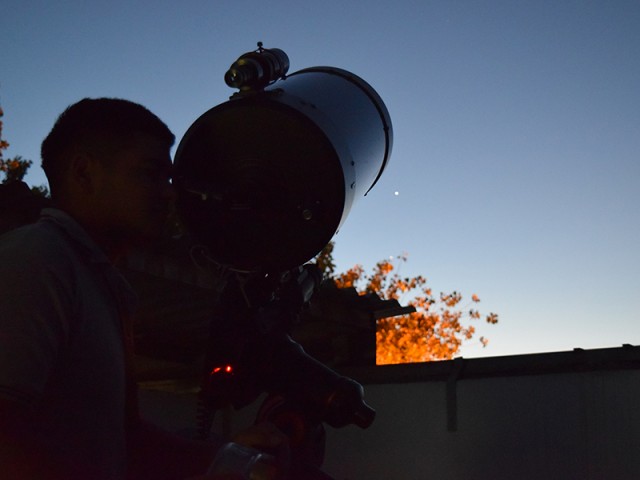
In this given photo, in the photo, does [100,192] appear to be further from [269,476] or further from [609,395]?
[609,395]

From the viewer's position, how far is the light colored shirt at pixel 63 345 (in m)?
1.25

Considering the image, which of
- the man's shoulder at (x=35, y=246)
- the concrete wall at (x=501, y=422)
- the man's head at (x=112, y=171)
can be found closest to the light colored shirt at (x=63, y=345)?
the man's shoulder at (x=35, y=246)

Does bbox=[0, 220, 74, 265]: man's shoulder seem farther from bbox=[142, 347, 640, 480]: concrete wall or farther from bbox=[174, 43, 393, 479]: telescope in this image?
bbox=[142, 347, 640, 480]: concrete wall

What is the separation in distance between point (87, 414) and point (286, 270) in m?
0.71

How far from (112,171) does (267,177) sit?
1.33 feet

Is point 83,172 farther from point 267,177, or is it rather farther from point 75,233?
point 267,177

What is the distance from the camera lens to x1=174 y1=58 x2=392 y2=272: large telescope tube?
1.91m

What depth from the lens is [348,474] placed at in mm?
7996

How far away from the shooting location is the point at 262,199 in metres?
1.89

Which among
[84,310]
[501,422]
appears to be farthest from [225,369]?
[501,422]

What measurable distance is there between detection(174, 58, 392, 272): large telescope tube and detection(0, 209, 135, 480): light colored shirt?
0.45m

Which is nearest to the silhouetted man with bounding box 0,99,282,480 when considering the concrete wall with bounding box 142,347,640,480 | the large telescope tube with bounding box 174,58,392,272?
the large telescope tube with bounding box 174,58,392,272

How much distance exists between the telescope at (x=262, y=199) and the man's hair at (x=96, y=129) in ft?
0.51

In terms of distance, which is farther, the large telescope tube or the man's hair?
the large telescope tube
